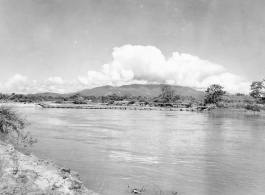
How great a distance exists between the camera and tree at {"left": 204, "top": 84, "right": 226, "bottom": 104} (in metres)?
112

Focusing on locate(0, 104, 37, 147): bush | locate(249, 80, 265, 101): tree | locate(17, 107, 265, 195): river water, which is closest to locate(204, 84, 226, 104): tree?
locate(249, 80, 265, 101): tree

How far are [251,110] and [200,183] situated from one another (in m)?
84.0

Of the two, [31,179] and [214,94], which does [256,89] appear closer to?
[214,94]

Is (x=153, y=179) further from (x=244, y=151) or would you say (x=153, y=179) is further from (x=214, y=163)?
(x=244, y=151)

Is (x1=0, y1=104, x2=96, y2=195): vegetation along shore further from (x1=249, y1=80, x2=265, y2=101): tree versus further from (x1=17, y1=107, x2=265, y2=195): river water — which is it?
(x1=249, y1=80, x2=265, y2=101): tree

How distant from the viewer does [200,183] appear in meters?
11.3

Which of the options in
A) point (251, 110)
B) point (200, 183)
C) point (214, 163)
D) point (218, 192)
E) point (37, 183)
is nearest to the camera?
point (37, 183)

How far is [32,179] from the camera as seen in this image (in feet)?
26.6

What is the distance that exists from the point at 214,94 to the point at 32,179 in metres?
112

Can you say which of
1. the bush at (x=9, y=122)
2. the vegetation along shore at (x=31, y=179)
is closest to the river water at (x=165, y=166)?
the vegetation along shore at (x=31, y=179)

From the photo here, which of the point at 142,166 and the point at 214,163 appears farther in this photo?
the point at 214,163

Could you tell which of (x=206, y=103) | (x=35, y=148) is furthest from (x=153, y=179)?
(x=206, y=103)

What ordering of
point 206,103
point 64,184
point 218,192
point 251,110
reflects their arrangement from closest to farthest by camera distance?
point 64,184
point 218,192
point 251,110
point 206,103

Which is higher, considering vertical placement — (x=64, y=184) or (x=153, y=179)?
(x=64, y=184)
